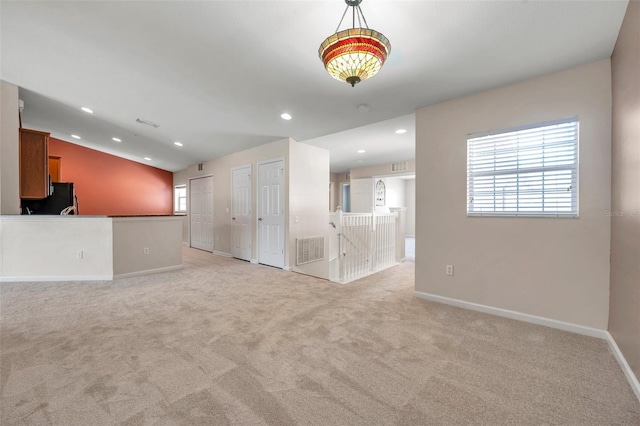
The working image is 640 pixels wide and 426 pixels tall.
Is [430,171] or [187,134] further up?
[187,134]

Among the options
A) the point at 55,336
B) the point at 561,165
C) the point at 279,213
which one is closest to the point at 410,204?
the point at 279,213

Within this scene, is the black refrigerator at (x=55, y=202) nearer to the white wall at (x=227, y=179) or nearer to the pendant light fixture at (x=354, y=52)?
the white wall at (x=227, y=179)

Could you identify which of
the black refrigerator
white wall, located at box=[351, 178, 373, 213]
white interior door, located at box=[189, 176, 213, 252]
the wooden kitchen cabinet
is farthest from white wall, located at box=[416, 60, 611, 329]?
the black refrigerator

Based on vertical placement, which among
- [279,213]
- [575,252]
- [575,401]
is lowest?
[575,401]

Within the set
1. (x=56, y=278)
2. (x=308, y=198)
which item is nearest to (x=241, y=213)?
(x=308, y=198)

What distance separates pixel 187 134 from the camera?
17.5 feet

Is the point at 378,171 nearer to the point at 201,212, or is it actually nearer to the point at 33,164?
the point at 201,212

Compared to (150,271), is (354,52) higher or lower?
higher

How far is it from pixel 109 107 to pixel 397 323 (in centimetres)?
557

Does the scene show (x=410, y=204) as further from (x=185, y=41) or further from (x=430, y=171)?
(x=185, y=41)

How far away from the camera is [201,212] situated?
24.9 feet

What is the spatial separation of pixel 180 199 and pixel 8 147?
485 cm

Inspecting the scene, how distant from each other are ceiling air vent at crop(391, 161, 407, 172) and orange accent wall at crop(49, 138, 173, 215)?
745cm

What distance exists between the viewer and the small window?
8516 millimetres
